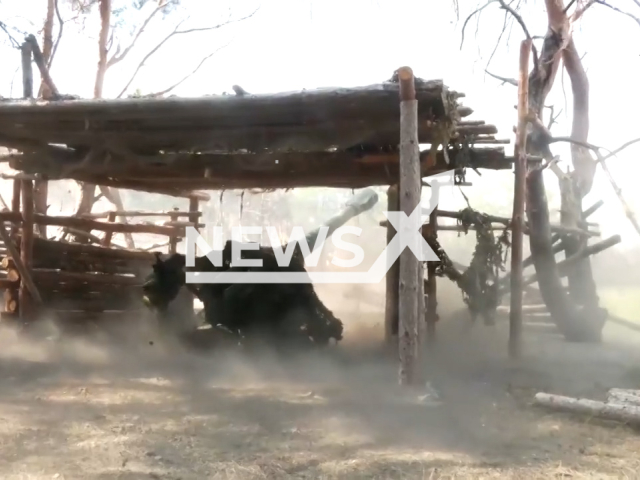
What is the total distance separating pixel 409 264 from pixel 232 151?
2.60 meters

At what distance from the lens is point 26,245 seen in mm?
7613

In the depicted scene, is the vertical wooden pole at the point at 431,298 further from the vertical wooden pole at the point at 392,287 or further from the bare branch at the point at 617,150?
the bare branch at the point at 617,150

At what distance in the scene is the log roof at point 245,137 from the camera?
4.98 meters

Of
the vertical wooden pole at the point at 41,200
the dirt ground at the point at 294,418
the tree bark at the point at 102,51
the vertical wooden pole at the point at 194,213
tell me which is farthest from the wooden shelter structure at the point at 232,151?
the tree bark at the point at 102,51

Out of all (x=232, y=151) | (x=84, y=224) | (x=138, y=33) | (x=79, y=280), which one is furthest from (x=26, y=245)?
(x=138, y=33)

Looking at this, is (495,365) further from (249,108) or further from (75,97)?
(75,97)

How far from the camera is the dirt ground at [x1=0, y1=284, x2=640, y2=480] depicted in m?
3.54

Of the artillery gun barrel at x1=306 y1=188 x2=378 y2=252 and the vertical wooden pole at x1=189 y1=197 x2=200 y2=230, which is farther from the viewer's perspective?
the vertical wooden pole at x1=189 y1=197 x2=200 y2=230

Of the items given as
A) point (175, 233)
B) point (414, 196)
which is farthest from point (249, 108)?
point (175, 233)

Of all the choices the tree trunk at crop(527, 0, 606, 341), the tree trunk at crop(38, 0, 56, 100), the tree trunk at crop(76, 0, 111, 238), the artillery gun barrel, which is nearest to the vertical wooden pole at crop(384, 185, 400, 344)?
the artillery gun barrel

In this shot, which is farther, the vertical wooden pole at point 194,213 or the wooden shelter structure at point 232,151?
the vertical wooden pole at point 194,213

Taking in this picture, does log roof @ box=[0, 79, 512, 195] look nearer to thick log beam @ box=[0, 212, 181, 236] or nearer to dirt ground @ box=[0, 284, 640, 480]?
thick log beam @ box=[0, 212, 181, 236]

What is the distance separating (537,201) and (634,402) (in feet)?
14.4

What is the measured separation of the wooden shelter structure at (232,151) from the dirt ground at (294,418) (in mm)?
665
